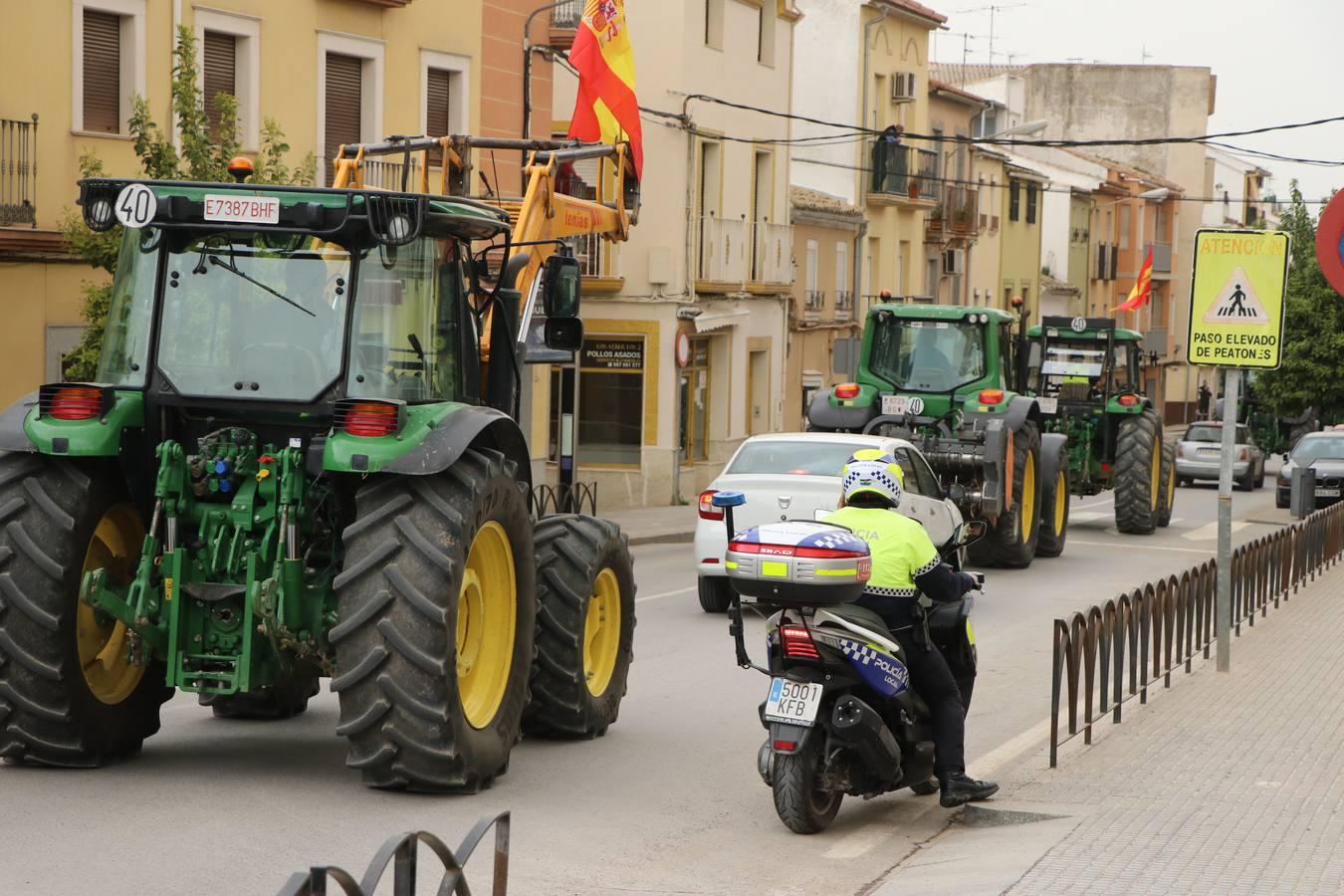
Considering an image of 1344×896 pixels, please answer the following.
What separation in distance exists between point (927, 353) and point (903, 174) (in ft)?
96.4

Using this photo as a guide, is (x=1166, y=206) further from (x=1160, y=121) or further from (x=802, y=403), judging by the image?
(x=802, y=403)

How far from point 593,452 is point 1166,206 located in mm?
54349

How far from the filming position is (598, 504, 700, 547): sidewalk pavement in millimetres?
27719

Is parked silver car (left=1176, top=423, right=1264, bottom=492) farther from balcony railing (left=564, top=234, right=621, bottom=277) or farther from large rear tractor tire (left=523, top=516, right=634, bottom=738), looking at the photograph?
large rear tractor tire (left=523, top=516, right=634, bottom=738)

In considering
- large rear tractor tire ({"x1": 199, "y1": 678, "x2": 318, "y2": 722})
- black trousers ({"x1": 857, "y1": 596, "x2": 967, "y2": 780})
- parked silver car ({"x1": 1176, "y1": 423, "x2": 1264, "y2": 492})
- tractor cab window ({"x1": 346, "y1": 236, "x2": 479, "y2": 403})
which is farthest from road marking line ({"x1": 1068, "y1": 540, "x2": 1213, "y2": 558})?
tractor cab window ({"x1": 346, "y1": 236, "x2": 479, "y2": 403})

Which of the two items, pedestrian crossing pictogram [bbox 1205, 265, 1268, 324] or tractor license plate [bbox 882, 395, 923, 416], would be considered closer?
pedestrian crossing pictogram [bbox 1205, 265, 1268, 324]

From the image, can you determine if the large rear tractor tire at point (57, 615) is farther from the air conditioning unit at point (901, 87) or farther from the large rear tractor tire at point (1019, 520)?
the air conditioning unit at point (901, 87)

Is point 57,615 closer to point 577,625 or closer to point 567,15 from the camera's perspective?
point 577,625

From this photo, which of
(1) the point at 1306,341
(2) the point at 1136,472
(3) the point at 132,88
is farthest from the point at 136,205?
(1) the point at 1306,341

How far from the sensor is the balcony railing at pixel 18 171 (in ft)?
62.8

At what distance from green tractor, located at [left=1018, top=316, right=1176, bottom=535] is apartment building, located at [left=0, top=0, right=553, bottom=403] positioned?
332 inches

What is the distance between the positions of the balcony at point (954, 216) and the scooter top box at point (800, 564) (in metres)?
46.9

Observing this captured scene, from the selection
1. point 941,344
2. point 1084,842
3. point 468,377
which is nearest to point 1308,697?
point 1084,842

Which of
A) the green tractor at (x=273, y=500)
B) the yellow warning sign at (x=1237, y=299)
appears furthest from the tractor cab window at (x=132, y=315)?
the yellow warning sign at (x=1237, y=299)
